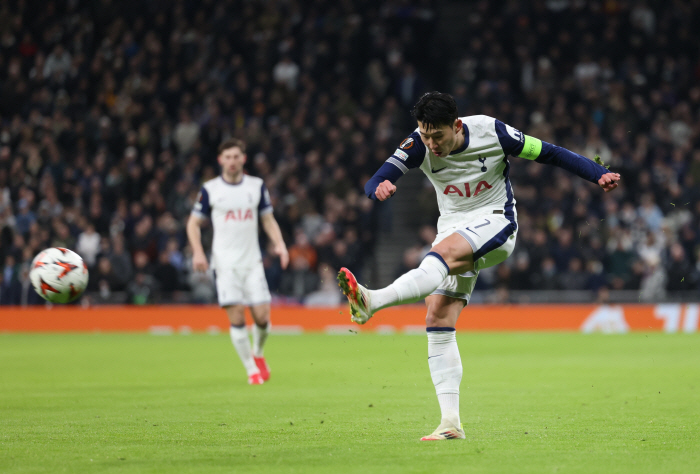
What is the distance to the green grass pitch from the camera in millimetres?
5305

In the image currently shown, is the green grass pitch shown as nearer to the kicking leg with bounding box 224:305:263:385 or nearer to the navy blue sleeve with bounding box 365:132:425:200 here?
the kicking leg with bounding box 224:305:263:385

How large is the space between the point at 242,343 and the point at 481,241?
511 centimetres

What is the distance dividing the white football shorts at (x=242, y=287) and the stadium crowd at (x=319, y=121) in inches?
368

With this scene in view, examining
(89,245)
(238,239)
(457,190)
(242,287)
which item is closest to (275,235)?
(238,239)

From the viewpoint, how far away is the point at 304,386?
1002cm

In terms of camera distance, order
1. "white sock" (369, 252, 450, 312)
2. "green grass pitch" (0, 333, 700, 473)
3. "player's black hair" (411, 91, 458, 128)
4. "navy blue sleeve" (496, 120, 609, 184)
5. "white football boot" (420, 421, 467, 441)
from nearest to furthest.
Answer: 1. "green grass pitch" (0, 333, 700, 473)
2. "white sock" (369, 252, 450, 312)
3. "player's black hair" (411, 91, 458, 128)
4. "white football boot" (420, 421, 467, 441)
5. "navy blue sleeve" (496, 120, 609, 184)

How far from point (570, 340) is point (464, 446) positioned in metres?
12.3

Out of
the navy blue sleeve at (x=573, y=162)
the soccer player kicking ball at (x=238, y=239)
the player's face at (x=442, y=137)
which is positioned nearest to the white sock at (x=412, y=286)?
the player's face at (x=442, y=137)

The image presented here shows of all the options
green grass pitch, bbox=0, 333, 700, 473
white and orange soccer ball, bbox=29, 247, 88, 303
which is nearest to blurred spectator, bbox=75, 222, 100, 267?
green grass pitch, bbox=0, 333, 700, 473

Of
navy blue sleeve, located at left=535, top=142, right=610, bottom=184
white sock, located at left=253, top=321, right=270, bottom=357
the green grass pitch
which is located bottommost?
the green grass pitch

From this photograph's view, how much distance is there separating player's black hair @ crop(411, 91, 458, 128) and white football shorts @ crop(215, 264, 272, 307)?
526 cm

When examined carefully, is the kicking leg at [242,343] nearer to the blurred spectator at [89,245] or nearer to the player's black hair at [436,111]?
the player's black hair at [436,111]

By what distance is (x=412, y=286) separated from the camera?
559 centimetres

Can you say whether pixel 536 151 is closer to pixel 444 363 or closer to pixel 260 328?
pixel 444 363
